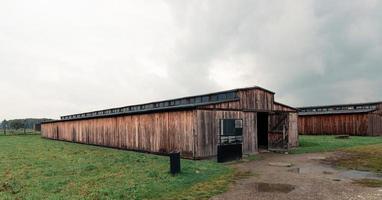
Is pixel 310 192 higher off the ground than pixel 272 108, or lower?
lower

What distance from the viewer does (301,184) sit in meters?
13.3

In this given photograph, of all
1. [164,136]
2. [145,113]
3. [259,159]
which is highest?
[145,113]

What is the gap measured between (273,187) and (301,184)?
57.0 inches

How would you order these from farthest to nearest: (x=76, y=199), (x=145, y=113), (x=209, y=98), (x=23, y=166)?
(x=209, y=98) → (x=145, y=113) → (x=23, y=166) → (x=76, y=199)

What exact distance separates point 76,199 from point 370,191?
1117 cm

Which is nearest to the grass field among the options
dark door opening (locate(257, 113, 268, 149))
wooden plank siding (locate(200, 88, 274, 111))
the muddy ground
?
Result: the muddy ground

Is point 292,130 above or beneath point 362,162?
above

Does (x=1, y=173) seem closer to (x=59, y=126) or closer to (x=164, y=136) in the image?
(x=164, y=136)

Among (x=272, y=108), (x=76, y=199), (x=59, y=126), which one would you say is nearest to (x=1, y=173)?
(x=76, y=199)

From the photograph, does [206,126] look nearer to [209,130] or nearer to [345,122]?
[209,130]

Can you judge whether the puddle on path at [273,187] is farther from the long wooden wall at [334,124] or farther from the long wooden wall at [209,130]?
the long wooden wall at [334,124]

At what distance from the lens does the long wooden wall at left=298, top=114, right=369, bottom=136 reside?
45.9 m

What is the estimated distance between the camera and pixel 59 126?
5056 cm

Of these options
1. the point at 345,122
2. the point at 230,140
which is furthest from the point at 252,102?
the point at 345,122
